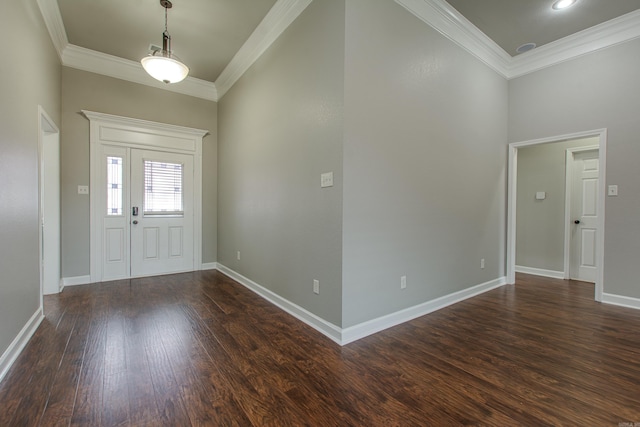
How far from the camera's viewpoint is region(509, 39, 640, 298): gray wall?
3.15m

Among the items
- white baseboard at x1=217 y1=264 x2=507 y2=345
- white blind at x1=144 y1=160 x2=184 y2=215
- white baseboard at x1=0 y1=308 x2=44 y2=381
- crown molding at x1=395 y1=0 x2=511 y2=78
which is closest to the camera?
white baseboard at x1=0 y1=308 x2=44 y2=381

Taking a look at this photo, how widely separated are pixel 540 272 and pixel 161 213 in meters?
6.57

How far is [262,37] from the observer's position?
134 inches

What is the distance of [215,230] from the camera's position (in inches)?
199

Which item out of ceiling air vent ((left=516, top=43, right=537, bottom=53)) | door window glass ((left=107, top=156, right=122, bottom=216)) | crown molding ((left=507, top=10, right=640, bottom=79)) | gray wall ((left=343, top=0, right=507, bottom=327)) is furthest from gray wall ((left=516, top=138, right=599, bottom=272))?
door window glass ((left=107, top=156, right=122, bottom=216))

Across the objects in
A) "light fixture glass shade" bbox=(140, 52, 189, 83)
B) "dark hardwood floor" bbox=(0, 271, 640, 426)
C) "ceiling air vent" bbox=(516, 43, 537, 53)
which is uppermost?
"ceiling air vent" bbox=(516, 43, 537, 53)

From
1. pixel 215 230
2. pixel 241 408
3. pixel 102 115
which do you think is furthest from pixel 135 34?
pixel 241 408

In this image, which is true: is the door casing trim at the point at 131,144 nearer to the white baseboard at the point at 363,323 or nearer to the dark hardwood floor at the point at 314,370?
the dark hardwood floor at the point at 314,370

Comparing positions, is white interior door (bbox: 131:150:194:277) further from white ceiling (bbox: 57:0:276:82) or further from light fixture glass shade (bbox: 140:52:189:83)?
light fixture glass shade (bbox: 140:52:189:83)

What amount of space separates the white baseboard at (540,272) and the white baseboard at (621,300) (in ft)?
4.46

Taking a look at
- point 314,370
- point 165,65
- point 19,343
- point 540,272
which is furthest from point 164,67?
point 540,272

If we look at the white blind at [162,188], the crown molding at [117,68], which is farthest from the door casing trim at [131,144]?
the crown molding at [117,68]

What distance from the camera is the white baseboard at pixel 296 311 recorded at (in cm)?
235

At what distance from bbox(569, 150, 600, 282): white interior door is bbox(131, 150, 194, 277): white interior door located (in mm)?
6430
